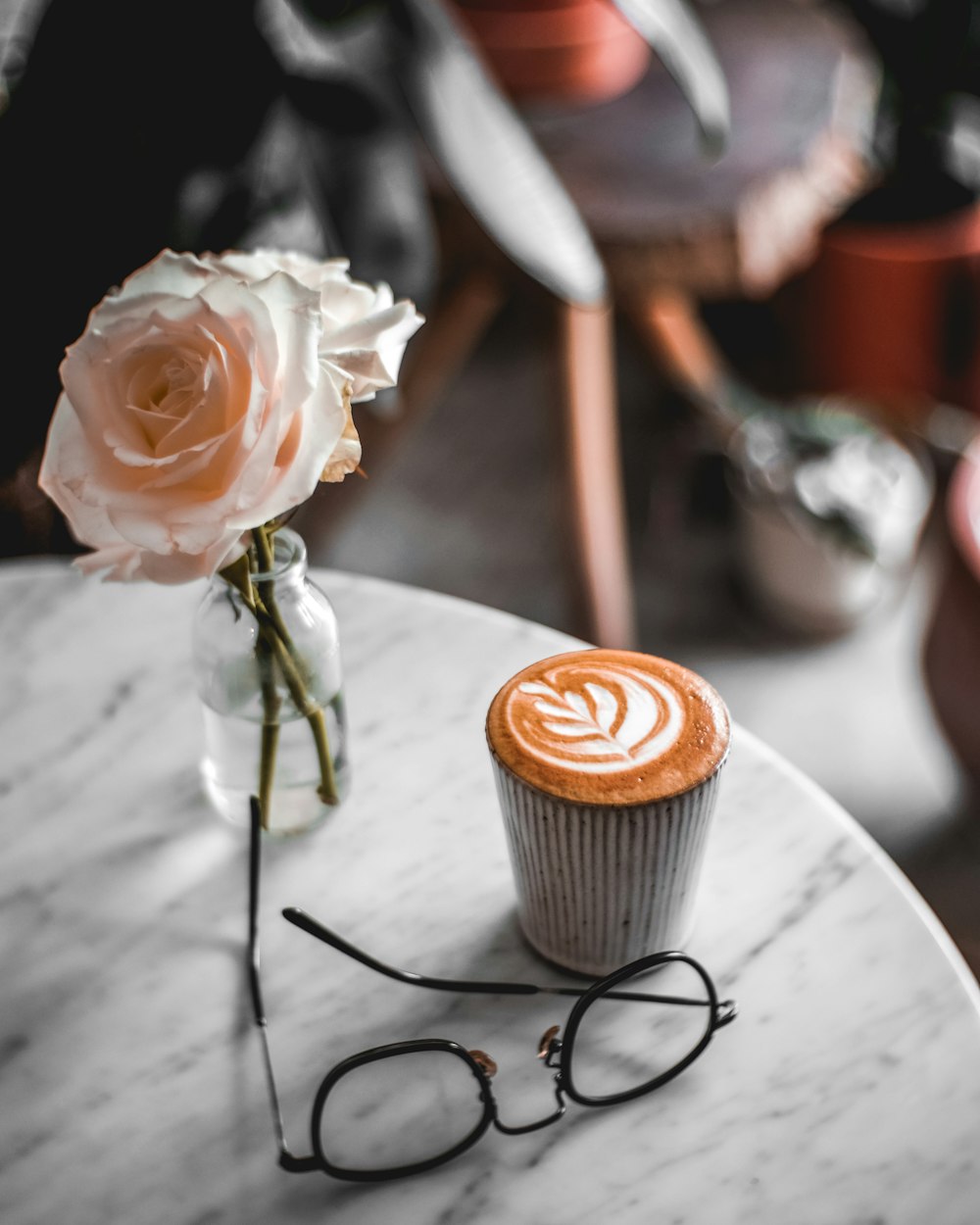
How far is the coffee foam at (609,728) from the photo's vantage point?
45 centimetres

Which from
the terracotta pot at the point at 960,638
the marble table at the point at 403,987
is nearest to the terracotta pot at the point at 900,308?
the terracotta pot at the point at 960,638

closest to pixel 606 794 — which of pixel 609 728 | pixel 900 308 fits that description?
pixel 609 728

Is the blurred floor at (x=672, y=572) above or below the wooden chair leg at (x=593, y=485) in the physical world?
below

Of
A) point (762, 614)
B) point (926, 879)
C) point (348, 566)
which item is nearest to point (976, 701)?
point (926, 879)

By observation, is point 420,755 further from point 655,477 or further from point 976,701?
point 655,477

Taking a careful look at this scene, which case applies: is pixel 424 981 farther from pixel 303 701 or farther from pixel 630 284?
pixel 630 284

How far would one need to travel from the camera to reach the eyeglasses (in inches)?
18.2

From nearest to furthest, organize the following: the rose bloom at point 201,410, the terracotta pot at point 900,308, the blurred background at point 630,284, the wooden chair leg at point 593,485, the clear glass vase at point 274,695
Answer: the rose bloom at point 201,410, the clear glass vase at point 274,695, the blurred background at point 630,284, the wooden chair leg at point 593,485, the terracotta pot at point 900,308

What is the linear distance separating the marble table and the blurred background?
0.84 ft

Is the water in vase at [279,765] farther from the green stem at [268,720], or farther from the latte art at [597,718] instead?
the latte art at [597,718]

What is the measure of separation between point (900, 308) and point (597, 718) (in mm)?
1426

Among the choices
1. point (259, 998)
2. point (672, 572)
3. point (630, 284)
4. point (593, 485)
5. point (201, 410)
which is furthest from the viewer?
point (672, 572)

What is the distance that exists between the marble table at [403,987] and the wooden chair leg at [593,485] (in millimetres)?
768

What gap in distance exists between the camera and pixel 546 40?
4.12 ft
